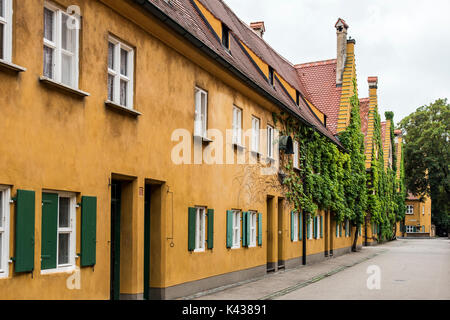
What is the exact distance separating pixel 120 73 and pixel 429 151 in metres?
59.7

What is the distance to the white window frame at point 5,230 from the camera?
26.1 ft

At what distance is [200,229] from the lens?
15.0 meters

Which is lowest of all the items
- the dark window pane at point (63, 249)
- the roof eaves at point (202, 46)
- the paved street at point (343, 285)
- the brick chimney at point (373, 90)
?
the paved street at point (343, 285)

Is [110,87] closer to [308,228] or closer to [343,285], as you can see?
[343,285]

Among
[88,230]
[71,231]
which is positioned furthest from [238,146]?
[71,231]

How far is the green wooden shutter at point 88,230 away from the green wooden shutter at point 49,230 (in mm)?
734

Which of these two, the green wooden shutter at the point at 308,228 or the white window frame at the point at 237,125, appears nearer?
the white window frame at the point at 237,125

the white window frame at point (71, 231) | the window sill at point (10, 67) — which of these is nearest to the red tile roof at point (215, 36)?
the window sill at point (10, 67)

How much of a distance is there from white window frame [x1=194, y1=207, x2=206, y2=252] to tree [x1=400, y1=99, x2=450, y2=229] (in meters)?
54.1

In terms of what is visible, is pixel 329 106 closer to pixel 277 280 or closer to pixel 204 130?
pixel 277 280

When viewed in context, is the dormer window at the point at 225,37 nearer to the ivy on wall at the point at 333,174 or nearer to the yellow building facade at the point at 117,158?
the yellow building facade at the point at 117,158

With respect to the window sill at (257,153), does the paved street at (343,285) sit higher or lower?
lower

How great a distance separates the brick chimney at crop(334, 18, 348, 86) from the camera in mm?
36438

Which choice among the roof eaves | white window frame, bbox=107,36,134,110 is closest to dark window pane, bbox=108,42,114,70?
white window frame, bbox=107,36,134,110
